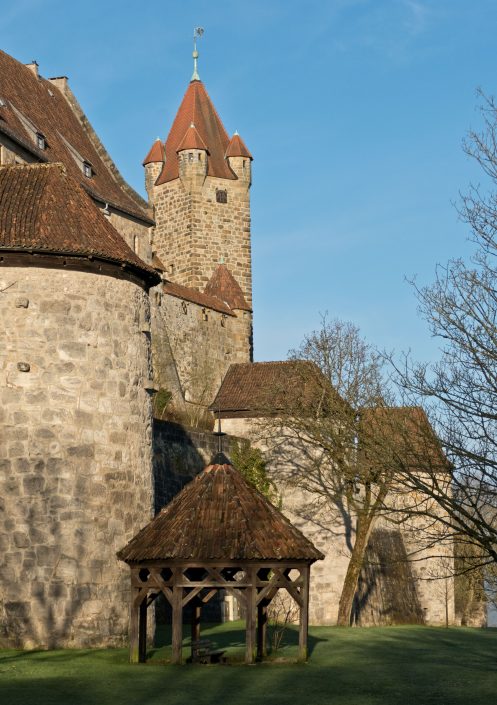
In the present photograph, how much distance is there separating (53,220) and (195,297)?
28173mm

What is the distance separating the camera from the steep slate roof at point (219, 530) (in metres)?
18.8

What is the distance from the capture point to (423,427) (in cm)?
2183

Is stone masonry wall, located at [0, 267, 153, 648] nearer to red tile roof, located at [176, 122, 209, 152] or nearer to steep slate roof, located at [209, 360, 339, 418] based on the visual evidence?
steep slate roof, located at [209, 360, 339, 418]

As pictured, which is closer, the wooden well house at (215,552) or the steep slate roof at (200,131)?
the wooden well house at (215,552)

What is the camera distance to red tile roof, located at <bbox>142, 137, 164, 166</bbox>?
192 ft

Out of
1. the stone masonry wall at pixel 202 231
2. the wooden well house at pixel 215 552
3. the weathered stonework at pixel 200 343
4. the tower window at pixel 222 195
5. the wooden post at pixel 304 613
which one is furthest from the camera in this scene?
the tower window at pixel 222 195

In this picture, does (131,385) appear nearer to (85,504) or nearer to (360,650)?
(85,504)

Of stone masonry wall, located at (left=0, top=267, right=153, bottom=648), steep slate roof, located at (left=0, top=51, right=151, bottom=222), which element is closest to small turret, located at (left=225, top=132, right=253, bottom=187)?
steep slate roof, located at (left=0, top=51, right=151, bottom=222)

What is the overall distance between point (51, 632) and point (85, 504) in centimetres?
219

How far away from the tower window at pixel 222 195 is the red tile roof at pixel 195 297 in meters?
4.64

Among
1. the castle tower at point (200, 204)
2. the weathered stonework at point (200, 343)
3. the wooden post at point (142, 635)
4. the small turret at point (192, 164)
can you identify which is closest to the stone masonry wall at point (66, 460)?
the wooden post at point (142, 635)

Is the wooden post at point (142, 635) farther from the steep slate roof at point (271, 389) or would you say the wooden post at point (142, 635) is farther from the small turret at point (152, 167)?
the small turret at point (152, 167)

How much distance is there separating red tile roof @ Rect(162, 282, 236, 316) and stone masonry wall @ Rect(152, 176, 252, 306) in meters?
1.61

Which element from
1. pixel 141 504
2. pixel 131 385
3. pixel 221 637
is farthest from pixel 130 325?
pixel 221 637
